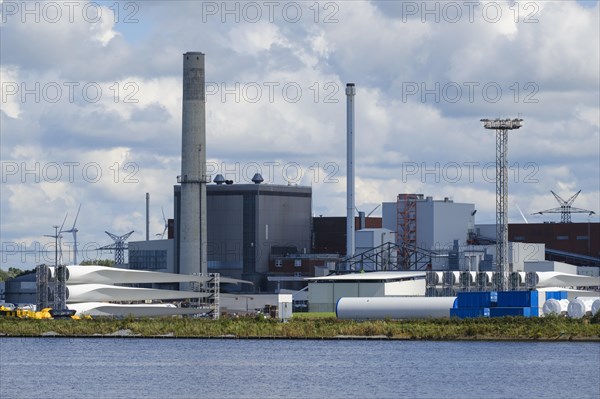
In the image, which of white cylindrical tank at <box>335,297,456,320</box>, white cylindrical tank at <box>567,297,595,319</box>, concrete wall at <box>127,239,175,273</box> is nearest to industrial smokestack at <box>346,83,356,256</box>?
concrete wall at <box>127,239,175,273</box>

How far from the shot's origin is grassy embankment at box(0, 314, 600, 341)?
342 feet

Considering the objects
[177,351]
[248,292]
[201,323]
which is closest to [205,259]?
[248,292]

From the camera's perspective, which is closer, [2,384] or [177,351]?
[2,384]

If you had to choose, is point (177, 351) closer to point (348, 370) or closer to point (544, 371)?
point (348, 370)

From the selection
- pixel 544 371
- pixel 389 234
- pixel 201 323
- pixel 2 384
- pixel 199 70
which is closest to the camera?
pixel 2 384

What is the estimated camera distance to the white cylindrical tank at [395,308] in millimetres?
124375

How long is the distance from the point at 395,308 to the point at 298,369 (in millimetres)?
44109

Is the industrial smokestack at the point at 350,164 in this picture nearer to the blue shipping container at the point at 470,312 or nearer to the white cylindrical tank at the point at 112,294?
the white cylindrical tank at the point at 112,294

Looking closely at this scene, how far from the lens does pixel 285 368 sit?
275 ft

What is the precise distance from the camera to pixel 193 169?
166500 mm

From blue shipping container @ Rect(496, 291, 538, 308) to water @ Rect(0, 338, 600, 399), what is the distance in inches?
739

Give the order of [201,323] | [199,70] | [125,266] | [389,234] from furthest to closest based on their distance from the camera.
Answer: [125,266]
[389,234]
[199,70]
[201,323]

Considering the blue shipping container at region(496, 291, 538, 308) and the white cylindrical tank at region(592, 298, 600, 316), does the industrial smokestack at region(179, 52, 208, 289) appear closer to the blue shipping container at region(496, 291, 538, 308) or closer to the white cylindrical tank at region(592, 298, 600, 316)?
the blue shipping container at region(496, 291, 538, 308)

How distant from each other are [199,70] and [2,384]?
3654 inches
